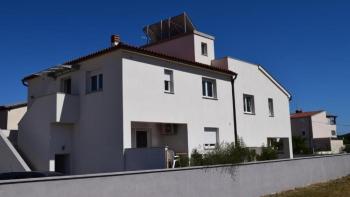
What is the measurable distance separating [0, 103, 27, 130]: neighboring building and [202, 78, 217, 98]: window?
580 inches

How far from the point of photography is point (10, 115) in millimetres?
28609

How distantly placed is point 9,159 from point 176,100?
26.9 feet

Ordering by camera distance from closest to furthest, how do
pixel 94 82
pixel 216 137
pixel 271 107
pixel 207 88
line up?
pixel 94 82 → pixel 216 137 → pixel 207 88 → pixel 271 107

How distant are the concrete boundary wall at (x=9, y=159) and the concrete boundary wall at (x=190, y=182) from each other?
8.03 meters

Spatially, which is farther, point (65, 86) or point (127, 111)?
point (65, 86)

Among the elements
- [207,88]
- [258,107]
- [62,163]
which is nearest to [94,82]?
[62,163]

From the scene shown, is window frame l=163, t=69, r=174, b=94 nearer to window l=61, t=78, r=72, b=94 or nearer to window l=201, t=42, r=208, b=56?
window l=61, t=78, r=72, b=94

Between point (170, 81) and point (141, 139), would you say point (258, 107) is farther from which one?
point (141, 139)

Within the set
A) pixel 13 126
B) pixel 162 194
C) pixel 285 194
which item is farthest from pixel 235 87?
pixel 13 126

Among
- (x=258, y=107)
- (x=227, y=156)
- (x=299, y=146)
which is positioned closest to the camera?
(x=227, y=156)

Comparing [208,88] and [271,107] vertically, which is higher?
[208,88]

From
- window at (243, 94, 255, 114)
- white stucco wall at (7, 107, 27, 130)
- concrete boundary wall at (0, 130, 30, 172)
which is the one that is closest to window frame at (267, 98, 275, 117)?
window at (243, 94, 255, 114)

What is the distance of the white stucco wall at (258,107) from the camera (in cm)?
2473

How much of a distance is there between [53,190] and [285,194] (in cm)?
1036
